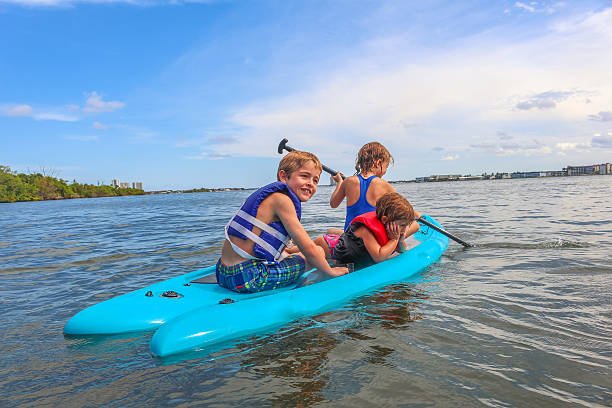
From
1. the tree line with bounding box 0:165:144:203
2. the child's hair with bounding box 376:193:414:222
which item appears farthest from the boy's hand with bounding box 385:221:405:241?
the tree line with bounding box 0:165:144:203

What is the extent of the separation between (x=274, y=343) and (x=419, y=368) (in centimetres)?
112

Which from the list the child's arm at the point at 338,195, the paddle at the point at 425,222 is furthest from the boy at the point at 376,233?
the paddle at the point at 425,222

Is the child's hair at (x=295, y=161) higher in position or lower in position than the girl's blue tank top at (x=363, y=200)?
higher

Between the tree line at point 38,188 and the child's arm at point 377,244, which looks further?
the tree line at point 38,188

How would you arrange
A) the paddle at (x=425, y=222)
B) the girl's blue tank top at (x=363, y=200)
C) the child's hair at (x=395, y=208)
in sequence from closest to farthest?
the child's hair at (x=395, y=208), the girl's blue tank top at (x=363, y=200), the paddle at (x=425, y=222)

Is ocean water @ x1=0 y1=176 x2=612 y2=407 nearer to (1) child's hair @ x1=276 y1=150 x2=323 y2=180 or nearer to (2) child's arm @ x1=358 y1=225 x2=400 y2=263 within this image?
(2) child's arm @ x1=358 y1=225 x2=400 y2=263

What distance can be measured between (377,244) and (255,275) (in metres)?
1.51

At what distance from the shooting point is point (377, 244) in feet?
15.8

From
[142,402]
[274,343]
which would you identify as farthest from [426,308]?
[142,402]

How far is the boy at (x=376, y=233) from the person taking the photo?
177 inches

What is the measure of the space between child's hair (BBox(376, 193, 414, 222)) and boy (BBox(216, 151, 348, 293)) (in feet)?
2.76

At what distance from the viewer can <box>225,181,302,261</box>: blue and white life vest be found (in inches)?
155

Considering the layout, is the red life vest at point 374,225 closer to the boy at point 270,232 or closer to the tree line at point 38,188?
the boy at point 270,232

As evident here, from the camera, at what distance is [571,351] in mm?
2973
